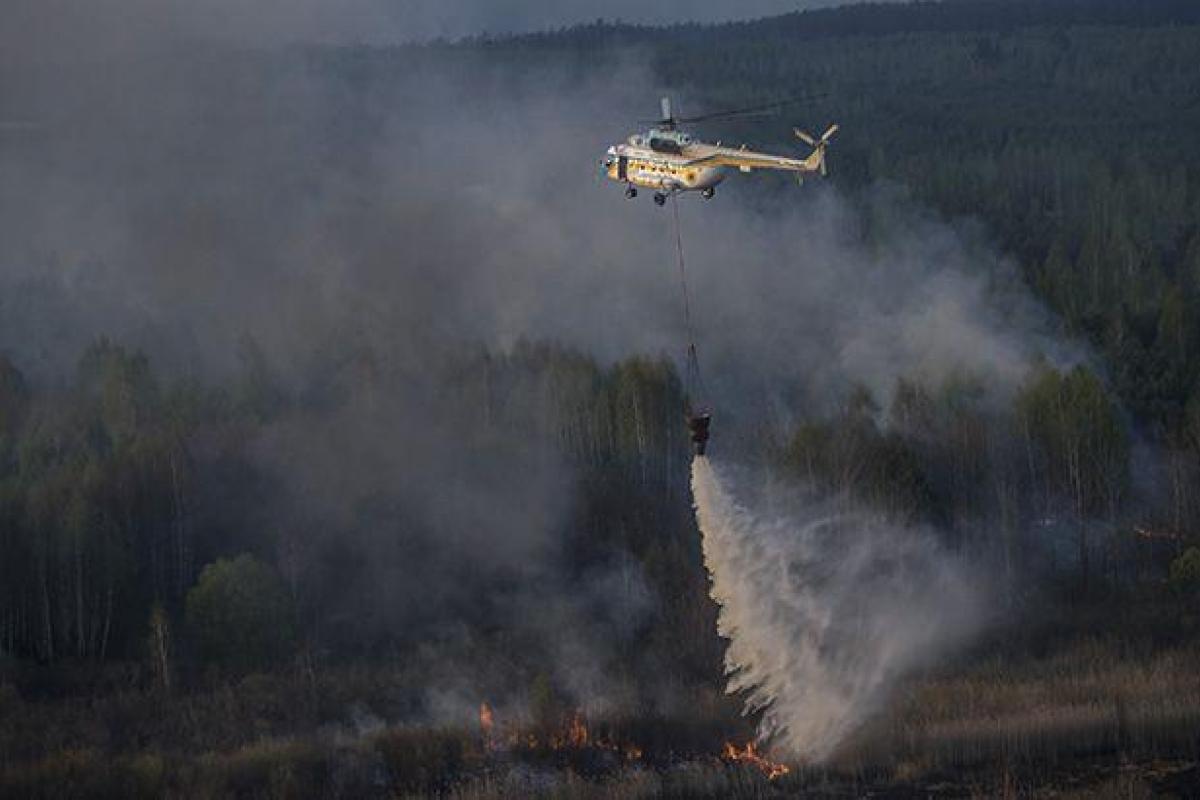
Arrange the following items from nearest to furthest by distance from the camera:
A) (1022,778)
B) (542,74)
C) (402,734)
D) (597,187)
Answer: (1022,778)
(402,734)
(597,187)
(542,74)

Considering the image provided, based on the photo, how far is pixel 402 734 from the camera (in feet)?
194

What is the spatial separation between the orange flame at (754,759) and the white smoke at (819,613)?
0.64m

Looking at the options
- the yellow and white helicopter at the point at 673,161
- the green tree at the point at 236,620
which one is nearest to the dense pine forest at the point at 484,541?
the green tree at the point at 236,620

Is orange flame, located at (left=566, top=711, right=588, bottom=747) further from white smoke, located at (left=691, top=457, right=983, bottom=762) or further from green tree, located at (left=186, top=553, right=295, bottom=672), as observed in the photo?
green tree, located at (left=186, top=553, right=295, bottom=672)

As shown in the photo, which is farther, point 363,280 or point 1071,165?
point 1071,165

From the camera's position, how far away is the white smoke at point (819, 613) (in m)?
59.2

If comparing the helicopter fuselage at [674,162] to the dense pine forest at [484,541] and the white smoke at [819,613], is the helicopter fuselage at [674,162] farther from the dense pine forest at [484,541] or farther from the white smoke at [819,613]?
the dense pine forest at [484,541]

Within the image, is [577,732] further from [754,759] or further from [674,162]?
[674,162]

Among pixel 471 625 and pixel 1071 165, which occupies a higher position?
pixel 1071 165

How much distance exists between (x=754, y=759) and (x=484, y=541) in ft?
70.7

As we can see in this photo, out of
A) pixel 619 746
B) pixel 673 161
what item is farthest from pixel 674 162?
pixel 619 746

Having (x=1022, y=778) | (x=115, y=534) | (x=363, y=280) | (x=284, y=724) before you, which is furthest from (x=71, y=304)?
(x=1022, y=778)

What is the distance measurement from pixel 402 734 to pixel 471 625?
11405mm

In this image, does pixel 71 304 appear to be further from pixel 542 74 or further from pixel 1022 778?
pixel 1022 778
